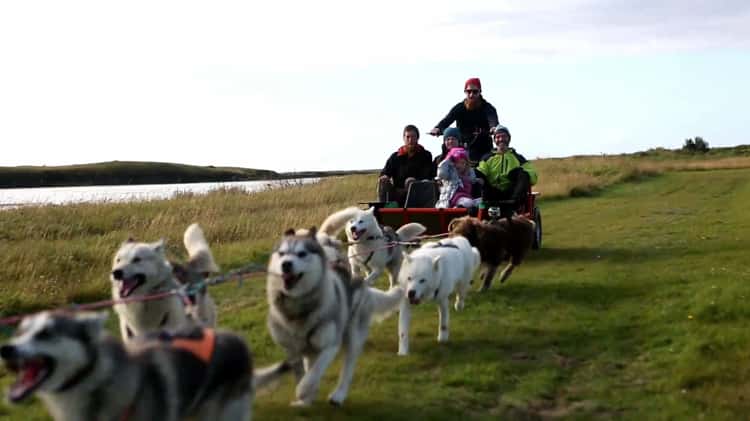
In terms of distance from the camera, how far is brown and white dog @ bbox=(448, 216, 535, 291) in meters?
10.7

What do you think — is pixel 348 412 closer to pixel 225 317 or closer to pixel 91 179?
pixel 225 317

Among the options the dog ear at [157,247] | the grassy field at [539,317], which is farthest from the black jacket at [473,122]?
the dog ear at [157,247]

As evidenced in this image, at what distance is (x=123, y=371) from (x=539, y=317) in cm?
620

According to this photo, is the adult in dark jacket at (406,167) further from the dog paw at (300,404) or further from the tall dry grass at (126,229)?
the dog paw at (300,404)

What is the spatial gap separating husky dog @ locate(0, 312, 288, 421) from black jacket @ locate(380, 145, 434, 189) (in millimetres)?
9586

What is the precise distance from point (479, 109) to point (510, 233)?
4.00 meters

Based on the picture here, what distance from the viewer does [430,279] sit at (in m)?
7.95

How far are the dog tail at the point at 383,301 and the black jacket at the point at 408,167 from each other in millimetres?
6832

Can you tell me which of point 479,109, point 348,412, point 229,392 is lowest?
point 348,412

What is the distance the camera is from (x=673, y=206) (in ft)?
80.7

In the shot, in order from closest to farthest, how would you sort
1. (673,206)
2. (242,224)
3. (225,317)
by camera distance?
(225,317), (242,224), (673,206)

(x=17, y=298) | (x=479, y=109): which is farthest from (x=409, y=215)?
(x=17, y=298)

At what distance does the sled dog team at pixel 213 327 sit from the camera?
11.5 ft

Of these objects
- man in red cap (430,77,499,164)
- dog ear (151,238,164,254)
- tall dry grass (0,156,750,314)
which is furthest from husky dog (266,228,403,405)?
man in red cap (430,77,499,164)
